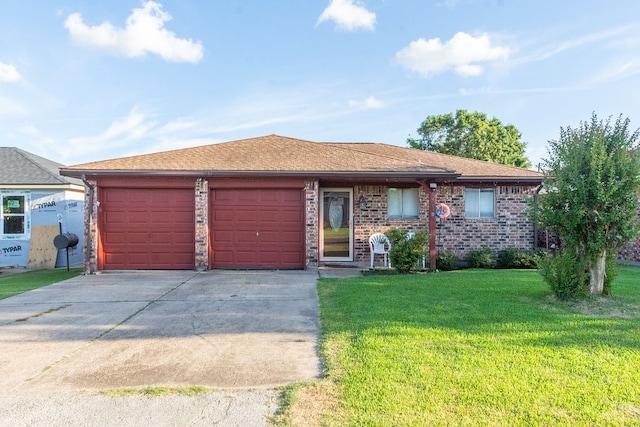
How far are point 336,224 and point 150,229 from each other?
5.21m

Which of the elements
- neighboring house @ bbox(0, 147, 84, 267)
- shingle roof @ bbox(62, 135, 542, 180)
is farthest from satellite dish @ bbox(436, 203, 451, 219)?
neighboring house @ bbox(0, 147, 84, 267)

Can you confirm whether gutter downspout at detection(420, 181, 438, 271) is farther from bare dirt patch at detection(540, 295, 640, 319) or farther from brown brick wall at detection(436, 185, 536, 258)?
bare dirt patch at detection(540, 295, 640, 319)

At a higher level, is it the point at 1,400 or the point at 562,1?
the point at 562,1

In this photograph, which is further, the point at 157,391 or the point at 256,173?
the point at 256,173

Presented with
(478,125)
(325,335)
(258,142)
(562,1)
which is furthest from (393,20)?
(478,125)

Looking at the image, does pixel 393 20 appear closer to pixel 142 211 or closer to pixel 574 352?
pixel 142 211

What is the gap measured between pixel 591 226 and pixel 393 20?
894cm

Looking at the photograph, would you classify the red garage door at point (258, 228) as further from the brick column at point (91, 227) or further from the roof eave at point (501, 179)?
the roof eave at point (501, 179)

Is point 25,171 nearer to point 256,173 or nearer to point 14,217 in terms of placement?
point 14,217

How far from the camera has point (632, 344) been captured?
4.10m

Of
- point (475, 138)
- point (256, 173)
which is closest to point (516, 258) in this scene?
point (256, 173)

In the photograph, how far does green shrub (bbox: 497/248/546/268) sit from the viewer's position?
10.6 metres

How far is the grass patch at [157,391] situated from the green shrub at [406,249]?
6794mm

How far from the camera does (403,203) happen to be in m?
11.5
